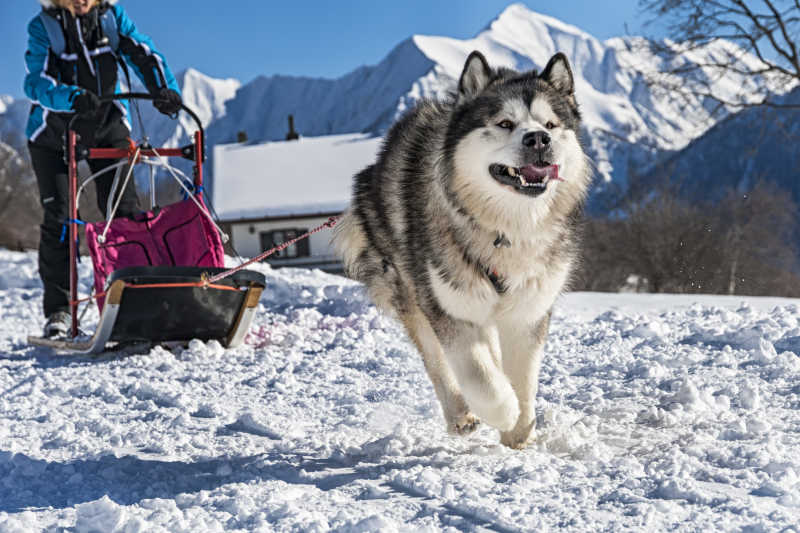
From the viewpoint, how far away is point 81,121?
4.25m

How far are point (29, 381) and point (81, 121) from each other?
169 centimetres

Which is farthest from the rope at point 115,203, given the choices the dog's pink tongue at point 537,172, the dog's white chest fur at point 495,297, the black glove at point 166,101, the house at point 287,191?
the house at point 287,191

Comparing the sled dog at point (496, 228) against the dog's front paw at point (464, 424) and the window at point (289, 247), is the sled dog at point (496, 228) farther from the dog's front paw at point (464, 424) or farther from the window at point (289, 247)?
the window at point (289, 247)

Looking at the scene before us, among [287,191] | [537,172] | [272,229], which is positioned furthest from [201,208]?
[287,191]

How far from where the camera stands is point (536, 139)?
7.47 ft

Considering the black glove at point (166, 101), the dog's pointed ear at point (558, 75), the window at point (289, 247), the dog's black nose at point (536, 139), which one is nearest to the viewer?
the dog's black nose at point (536, 139)

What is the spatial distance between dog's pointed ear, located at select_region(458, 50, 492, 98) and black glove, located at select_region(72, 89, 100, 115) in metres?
2.28

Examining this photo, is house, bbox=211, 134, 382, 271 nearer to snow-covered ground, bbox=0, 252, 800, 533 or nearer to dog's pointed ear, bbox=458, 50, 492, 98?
snow-covered ground, bbox=0, 252, 800, 533

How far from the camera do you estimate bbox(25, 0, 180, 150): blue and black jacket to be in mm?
4004

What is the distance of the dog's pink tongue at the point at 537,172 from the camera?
233 cm

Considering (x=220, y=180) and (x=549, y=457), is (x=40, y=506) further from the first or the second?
(x=220, y=180)

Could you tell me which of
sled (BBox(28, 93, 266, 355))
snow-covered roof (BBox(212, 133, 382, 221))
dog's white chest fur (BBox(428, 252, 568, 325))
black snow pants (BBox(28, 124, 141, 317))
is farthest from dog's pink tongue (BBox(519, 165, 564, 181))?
snow-covered roof (BBox(212, 133, 382, 221))

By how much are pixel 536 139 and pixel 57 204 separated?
344 centimetres

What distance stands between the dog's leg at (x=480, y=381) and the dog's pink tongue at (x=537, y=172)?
57 cm
